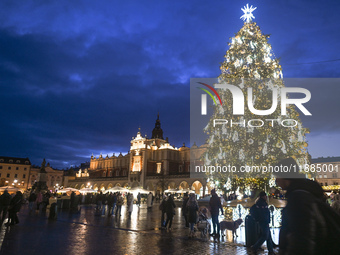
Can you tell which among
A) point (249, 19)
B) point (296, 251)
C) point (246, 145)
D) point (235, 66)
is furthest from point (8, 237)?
point (249, 19)

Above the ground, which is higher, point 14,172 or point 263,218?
point 14,172

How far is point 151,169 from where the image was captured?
6247 cm

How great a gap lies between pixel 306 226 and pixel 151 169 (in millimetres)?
61661

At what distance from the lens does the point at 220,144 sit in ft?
45.4

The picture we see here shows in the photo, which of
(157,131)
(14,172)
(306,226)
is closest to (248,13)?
(306,226)

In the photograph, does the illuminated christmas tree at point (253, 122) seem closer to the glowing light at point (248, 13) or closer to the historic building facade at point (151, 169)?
the glowing light at point (248, 13)

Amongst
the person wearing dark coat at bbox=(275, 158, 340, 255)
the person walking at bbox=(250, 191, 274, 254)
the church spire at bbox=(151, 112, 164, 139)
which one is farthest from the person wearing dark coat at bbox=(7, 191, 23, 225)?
the church spire at bbox=(151, 112, 164, 139)

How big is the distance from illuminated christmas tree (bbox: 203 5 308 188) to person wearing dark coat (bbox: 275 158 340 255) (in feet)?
37.3

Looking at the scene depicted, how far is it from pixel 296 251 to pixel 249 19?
16216 millimetres

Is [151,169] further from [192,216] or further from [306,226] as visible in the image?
[306,226]

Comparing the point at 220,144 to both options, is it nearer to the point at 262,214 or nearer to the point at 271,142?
the point at 271,142

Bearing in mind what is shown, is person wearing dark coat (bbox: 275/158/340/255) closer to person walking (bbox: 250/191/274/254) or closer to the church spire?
person walking (bbox: 250/191/274/254)

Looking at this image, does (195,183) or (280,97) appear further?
(195,183)

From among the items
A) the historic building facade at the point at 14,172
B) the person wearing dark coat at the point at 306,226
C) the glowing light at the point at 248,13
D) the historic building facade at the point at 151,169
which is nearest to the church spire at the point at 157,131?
the historic building facade at the point at 151,169
